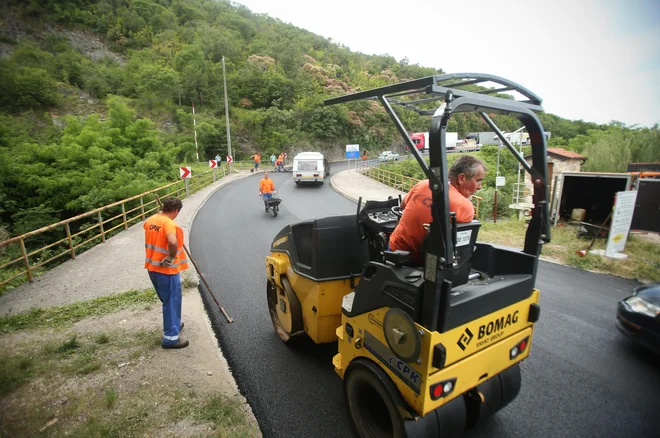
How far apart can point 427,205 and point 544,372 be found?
9.57 ft

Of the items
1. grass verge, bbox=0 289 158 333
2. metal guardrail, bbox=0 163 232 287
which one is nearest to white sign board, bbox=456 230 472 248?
grass verge, bbox=0 289 158 333

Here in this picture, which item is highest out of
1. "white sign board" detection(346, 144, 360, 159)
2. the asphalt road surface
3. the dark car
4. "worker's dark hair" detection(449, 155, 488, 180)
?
"white sign board" detection(346, 144, 360, 159)

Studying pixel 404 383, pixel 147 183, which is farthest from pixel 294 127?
pixel 404 383

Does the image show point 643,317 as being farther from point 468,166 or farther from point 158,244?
point 158,244

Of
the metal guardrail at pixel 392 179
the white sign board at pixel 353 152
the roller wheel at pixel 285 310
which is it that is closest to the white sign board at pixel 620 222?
the roller wheel at pixel 285 310

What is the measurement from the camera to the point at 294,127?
147 feet

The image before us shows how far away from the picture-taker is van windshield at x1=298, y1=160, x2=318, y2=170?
2164 centimetres

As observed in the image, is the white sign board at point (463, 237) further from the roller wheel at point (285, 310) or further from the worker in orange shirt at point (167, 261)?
the worker in orange shirt at point (167, 261)

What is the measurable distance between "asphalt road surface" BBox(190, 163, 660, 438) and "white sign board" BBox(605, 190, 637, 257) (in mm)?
1439

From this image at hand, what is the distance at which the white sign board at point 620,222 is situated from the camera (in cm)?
732

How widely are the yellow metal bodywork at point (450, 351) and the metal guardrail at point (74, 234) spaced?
7.32 metres

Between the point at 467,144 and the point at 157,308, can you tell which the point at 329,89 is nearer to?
the point at 467,144

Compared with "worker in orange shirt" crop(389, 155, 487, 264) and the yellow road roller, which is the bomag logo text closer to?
the yellow road roller

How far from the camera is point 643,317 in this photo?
3.82 metres
